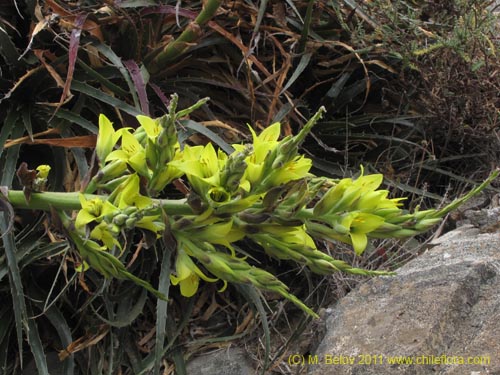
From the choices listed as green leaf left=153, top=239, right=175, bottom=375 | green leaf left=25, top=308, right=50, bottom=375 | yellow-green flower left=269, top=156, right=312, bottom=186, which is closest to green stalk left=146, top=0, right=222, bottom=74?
green leaf left=153, top=239, right=175, bottom=375

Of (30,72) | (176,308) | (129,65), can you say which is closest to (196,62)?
(129,65)

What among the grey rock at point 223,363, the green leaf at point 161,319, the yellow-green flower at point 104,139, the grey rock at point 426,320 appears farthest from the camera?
the grey rock at point 223,363

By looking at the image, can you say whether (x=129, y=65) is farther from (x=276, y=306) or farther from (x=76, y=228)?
(x=76, y=228)

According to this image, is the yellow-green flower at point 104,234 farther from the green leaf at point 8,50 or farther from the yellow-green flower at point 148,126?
the green leaf at point 8,50

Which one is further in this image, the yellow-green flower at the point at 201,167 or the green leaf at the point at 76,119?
the green leaf at the point at 76,119

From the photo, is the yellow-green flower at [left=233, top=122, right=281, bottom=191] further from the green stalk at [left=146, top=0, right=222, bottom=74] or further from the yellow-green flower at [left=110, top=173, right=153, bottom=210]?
the green stalk at [left=146, top=0, right=222, bottom=74]

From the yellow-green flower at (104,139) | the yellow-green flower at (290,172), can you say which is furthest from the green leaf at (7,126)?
the yellow-green flower at (290,172)

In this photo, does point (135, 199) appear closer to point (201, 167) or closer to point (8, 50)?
point (201, 167)
